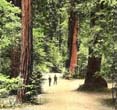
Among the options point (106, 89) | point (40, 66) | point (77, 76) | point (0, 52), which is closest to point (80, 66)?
point (77, 76)

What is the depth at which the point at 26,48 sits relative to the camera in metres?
20.8

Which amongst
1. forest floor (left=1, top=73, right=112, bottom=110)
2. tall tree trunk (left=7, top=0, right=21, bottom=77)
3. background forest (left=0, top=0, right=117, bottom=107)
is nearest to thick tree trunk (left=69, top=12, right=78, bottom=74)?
background forest (left=0, top=0, right=117, bottom=107)

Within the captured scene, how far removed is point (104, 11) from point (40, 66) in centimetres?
649

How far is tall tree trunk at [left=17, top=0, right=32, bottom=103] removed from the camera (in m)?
20.7

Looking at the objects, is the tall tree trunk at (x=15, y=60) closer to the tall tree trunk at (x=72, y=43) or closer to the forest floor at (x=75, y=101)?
the forest floor at (x=75, y=101)

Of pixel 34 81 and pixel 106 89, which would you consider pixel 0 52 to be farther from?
pixel 106 89

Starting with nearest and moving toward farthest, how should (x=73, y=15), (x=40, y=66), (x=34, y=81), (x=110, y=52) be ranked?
(x=110, y=52)
(x=34, y=81)
(x=40, y=66)
(x=73, y=15)

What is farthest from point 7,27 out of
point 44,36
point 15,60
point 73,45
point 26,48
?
point 73,45

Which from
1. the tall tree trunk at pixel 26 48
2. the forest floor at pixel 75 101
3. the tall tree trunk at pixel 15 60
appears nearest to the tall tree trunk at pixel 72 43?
the forest floor at pixel 75 101

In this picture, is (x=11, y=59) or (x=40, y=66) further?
(x=40, y=66)

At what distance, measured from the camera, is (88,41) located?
23094mm

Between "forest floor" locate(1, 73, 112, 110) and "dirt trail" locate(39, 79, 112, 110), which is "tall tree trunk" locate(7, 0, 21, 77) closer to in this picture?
"forest floor" locate(1, 73, 112, 110)

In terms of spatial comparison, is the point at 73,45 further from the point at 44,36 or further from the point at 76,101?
the point at 76,101

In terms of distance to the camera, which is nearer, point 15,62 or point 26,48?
point 26,48
